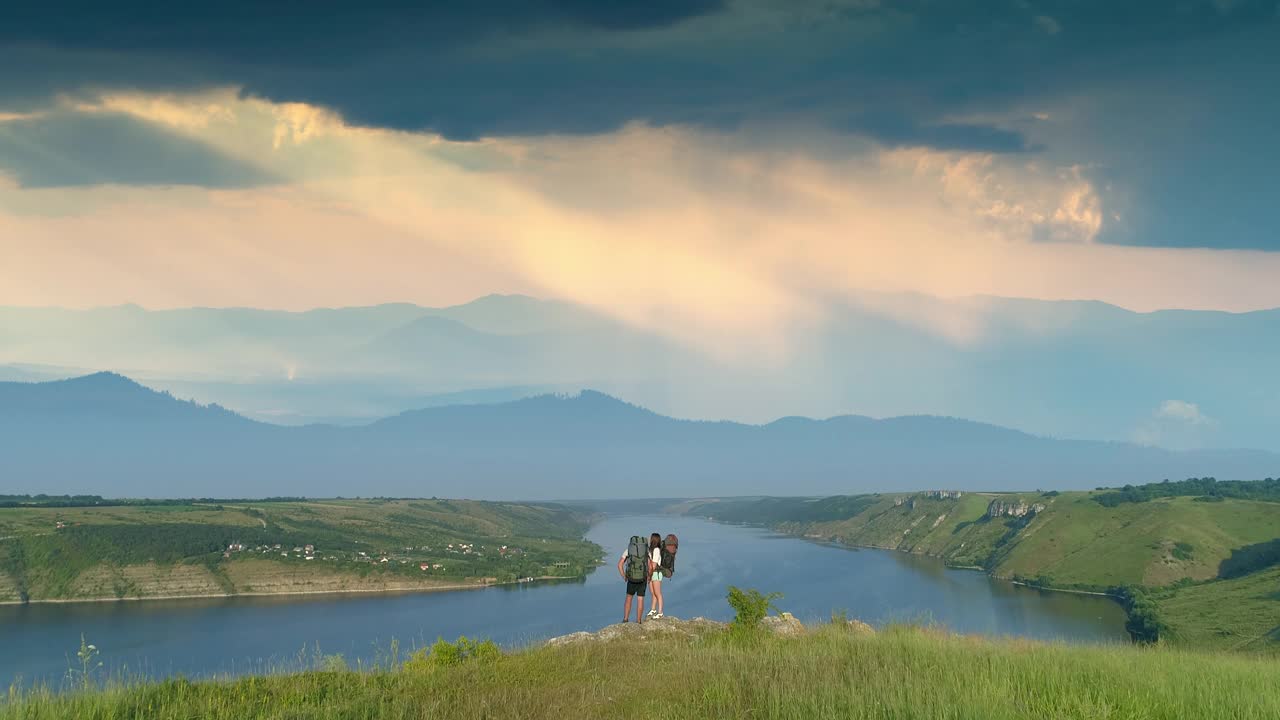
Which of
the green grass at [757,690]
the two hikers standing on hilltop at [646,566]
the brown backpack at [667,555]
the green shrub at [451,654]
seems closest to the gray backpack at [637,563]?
the two hikers standing on hilltop at [646,566]

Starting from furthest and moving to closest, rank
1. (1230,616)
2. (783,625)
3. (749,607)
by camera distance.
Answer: (1230,616), (783,625), (749,607)

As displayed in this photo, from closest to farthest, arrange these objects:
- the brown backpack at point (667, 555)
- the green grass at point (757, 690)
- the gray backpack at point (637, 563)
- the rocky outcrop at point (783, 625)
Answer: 1. the green grass at point (757, 690)
2. the rocky outcrop at point (783, 625)
3. the gray backpack at point (637, 563)
4. the brown backpack at point (667, 555)

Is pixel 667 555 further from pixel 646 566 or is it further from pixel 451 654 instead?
pixel 451 654

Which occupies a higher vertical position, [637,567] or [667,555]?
[667,555]

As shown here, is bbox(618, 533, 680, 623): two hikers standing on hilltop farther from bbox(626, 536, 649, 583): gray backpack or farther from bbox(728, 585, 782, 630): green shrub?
bbox(728, 585, 782, 630): green shrub

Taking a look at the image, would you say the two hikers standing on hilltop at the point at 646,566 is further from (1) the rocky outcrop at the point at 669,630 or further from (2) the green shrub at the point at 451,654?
(2) the green shrub at the point at 451,654

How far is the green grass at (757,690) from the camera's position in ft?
45.2

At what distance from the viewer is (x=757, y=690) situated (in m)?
15.2

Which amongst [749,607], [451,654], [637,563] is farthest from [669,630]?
[451,654]

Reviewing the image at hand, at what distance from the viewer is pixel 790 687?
1525 centimetres

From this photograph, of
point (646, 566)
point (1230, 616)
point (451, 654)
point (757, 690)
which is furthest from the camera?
point (1230, 616)

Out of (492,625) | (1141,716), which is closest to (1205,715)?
(1141,716)

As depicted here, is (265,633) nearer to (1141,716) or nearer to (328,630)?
(328,630)

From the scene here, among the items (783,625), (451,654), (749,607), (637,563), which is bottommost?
(783,625)
